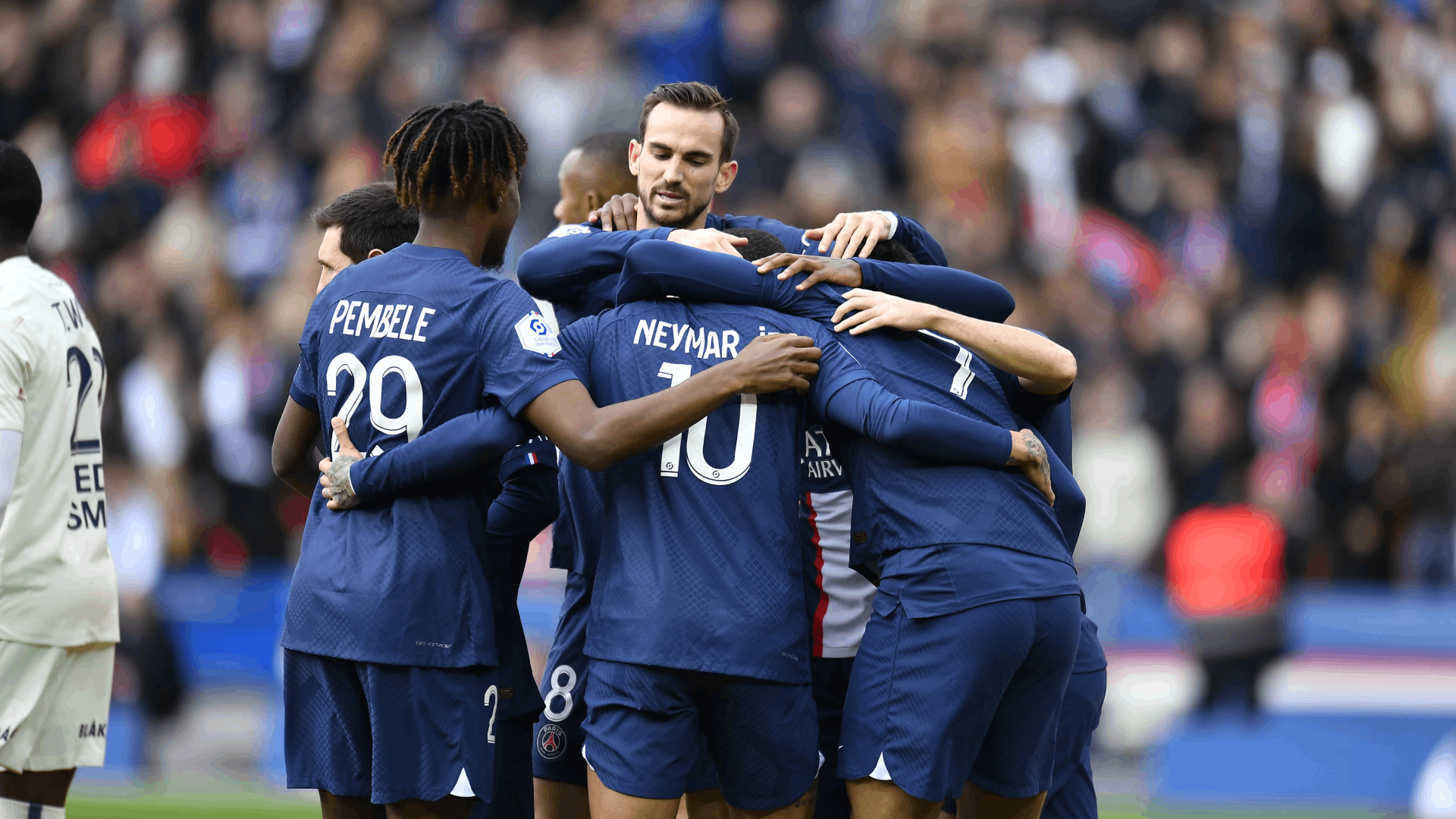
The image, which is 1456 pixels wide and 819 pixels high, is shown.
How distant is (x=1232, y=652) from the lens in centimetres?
788

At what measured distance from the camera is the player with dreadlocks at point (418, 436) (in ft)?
10.1

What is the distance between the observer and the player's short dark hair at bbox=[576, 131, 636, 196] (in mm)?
4914

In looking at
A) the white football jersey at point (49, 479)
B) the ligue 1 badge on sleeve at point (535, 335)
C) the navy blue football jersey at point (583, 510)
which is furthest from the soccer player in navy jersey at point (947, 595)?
the white football jersey at point (49, 479)

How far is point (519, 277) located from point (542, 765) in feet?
4.81

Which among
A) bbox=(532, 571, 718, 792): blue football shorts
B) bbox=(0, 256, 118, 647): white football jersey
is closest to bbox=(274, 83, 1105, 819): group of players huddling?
bbox=(532, 571, 718, 792): blue football shorts

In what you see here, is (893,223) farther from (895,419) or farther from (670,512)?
(670,512)

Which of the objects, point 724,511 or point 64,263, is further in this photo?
point 64,263

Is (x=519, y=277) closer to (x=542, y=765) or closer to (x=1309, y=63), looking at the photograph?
(x=542, y=765)

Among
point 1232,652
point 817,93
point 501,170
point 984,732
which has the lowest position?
point 1232,652

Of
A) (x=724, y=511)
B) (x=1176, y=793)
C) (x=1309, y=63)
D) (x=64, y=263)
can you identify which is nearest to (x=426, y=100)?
(x=64, y=263)

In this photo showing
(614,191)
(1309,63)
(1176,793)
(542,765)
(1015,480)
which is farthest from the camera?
(1309,63)

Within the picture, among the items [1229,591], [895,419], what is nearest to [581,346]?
[895,419]

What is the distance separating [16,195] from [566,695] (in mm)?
2124

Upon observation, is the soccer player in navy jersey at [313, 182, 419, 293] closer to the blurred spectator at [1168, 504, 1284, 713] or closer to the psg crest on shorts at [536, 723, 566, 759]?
the psg crest on shorts at [536, 723, 566, 759]
